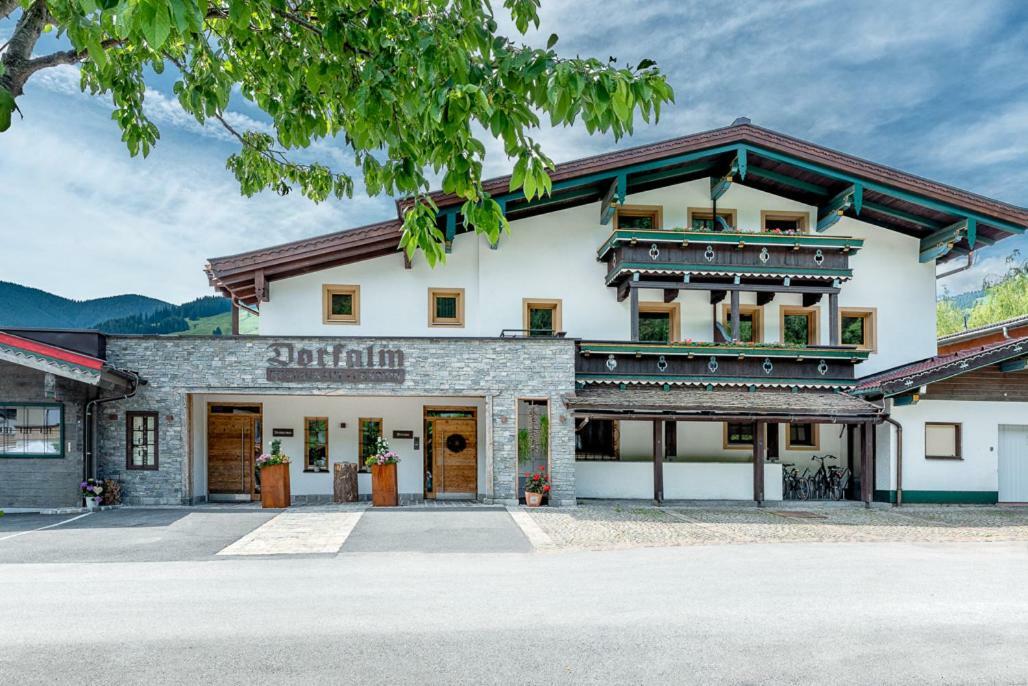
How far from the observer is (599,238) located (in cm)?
1995

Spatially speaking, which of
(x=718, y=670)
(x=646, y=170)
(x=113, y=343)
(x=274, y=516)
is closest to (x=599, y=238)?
(x=646, y=170)

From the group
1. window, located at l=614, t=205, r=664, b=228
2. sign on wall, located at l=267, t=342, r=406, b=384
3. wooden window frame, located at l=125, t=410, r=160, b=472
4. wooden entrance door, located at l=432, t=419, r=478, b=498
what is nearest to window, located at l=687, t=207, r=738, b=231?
window, located at l=614, t=205, r=664, b=228

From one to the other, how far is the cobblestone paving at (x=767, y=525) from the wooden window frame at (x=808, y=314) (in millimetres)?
5411

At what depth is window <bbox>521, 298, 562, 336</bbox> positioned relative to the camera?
19328mm

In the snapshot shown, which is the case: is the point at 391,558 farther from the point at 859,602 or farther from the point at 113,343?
the point at 113,343

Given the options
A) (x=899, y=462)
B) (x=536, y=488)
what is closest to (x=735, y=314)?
(x=899, y=462)

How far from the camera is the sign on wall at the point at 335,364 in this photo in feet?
52.6

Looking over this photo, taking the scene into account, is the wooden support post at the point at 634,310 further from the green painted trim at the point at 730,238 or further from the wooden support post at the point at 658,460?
the wooden support post at the point at 658,460

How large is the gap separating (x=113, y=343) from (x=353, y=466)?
615 cm

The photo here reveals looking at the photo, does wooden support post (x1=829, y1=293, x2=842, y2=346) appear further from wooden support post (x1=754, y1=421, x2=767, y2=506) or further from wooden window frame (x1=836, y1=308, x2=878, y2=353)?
wooden support post (x1=754, y1=421, x2=767, y2=506)

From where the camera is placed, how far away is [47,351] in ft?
45.5

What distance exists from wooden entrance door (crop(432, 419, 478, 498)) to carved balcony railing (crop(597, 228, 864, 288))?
5938 millimetres

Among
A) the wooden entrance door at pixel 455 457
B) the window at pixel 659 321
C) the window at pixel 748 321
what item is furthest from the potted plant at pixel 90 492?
the window at pixel 748 321

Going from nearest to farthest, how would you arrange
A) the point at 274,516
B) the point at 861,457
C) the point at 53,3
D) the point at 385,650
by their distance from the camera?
the point at 53,3, the point at 385,650, the point at 274,516, the point at 861,457
